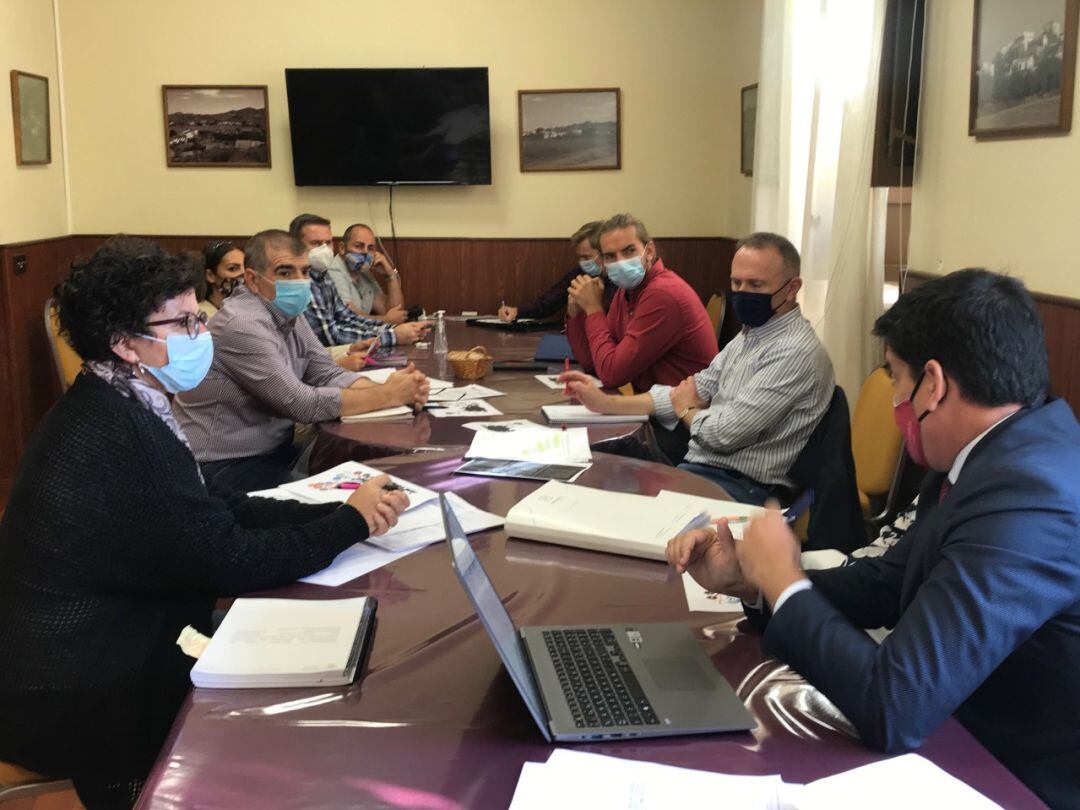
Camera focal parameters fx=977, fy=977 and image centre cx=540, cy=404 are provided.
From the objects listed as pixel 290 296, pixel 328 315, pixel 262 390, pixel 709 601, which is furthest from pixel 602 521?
pixel 328 315

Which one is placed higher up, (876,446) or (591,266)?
(591,266)

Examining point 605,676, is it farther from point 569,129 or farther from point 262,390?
point 569,129

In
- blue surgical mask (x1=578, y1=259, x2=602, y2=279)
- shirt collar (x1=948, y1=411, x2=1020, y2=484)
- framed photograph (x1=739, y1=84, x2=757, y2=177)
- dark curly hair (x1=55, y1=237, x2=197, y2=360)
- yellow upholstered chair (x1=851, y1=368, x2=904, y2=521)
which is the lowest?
yellow upholstered chair (x1=851, y1=368, x2=904, y2=521)

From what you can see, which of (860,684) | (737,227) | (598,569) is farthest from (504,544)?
(737,227)

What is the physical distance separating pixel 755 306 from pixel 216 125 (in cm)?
429

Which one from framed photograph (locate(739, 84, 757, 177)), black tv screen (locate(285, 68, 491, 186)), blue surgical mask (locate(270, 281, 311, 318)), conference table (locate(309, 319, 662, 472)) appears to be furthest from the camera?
black tv screen (locate(285, 68, 491, 186))

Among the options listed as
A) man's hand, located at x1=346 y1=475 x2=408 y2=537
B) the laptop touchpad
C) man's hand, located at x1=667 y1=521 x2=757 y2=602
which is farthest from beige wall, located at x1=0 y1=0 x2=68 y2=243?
the laptop touchpad

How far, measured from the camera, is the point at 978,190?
9.52ft

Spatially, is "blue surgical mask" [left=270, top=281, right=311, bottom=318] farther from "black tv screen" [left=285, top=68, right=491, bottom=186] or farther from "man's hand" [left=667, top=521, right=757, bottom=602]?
"black tv screen" [left=285, top=68, right=491, bottom=186]

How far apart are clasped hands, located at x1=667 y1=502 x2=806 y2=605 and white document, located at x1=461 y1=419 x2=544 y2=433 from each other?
1.08 m

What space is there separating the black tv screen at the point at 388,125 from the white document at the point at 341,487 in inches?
158

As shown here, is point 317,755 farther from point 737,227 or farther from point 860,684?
point 737,227

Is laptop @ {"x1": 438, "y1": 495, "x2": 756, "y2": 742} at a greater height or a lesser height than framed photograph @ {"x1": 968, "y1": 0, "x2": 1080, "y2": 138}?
lesser

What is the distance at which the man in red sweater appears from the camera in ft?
11.2
